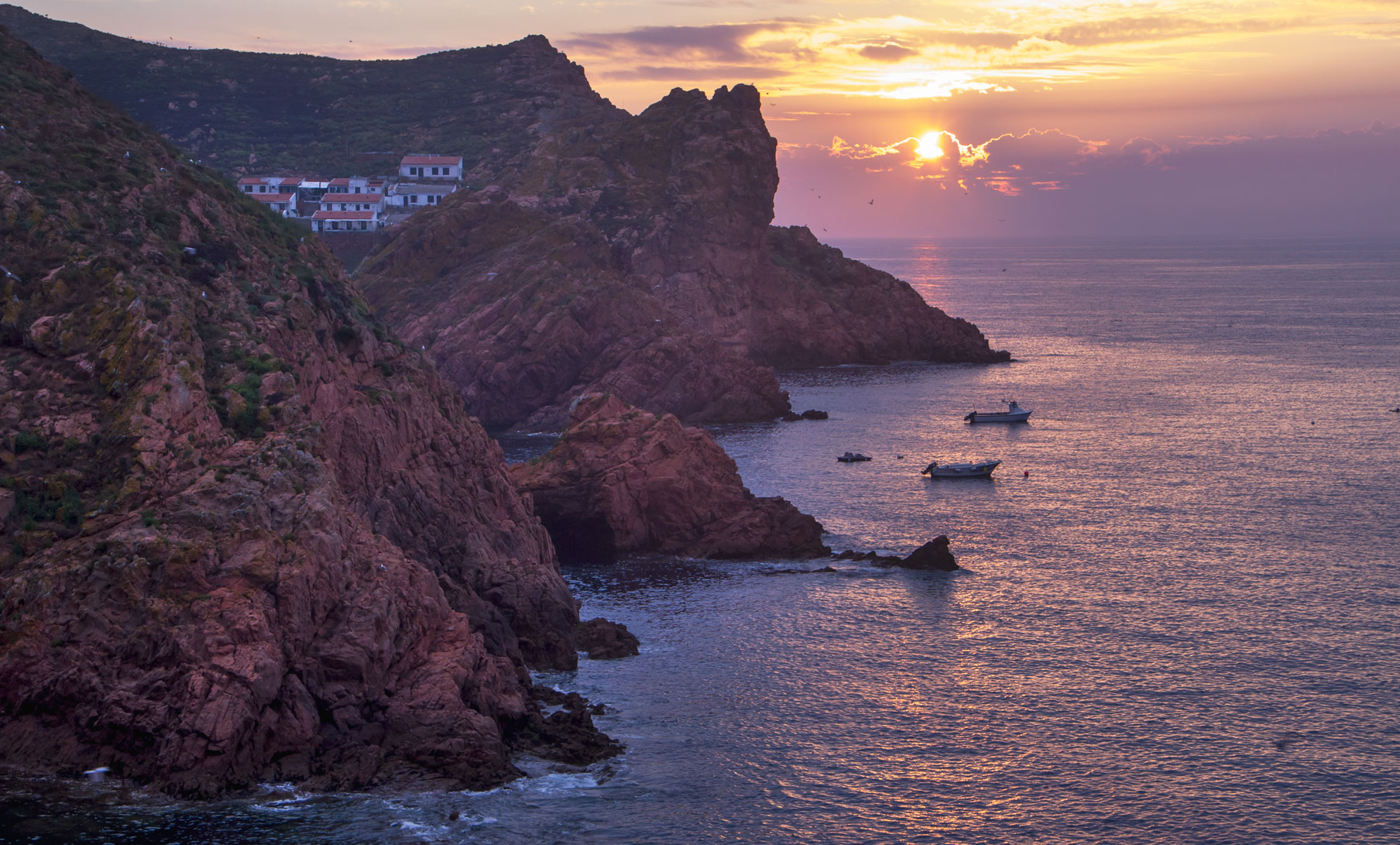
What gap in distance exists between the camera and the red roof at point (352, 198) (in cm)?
18000

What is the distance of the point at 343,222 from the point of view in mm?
175000

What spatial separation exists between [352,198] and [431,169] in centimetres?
1488

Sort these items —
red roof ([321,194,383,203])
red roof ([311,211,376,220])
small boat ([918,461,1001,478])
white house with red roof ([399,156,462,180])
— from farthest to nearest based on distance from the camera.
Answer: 1. white house with red roof ([399,156,462,180])
2. red roof ([321,194,383,203])
3. red roof ([311,211,376,220])
4. small boat ([918,461,1001,478])

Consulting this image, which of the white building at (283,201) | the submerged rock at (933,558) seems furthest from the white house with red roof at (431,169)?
the submerged rock at (933,558)


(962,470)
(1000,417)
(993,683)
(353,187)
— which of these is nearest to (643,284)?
(1000,417)

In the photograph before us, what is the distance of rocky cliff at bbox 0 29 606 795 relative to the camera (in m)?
37.2

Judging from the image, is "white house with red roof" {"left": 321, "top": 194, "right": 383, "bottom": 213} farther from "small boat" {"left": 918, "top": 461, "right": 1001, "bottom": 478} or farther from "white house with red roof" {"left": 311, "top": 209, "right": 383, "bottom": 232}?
"small boat" {"left": 918, "top": 461, "right": 1001, "bottom": 478}

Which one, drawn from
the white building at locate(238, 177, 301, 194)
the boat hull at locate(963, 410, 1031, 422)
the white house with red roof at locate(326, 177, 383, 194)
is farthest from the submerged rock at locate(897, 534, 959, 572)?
the white building at locate(238, 177, 301, 194)

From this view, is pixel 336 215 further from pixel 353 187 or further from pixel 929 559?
pixel 929 559

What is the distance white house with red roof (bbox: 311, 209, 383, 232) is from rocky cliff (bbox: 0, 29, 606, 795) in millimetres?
117769

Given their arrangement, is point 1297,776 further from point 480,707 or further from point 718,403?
point 718,403

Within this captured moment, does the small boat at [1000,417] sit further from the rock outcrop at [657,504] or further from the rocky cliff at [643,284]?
the rock outcrop at [657,504]

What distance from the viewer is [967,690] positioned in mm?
49500

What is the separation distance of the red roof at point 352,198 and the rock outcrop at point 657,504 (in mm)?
117956
